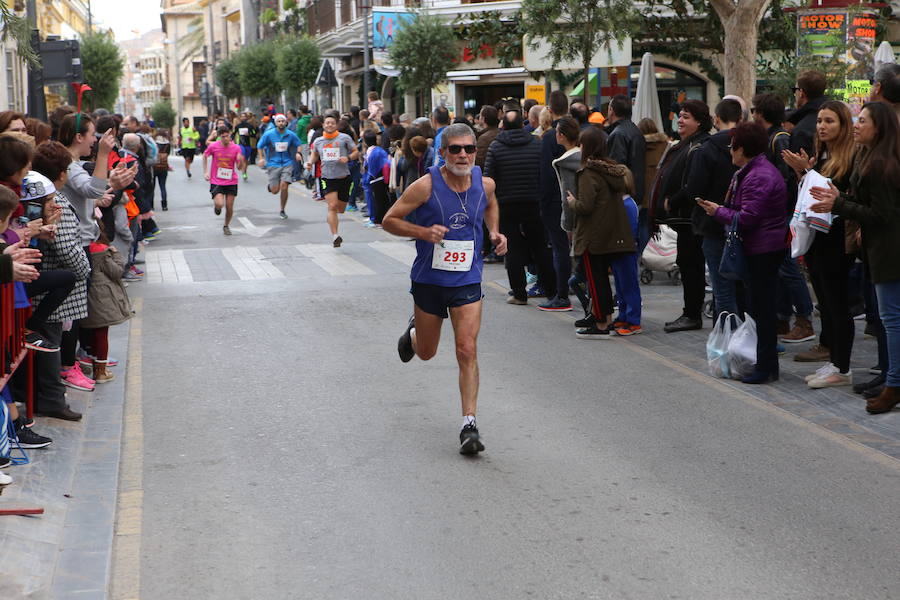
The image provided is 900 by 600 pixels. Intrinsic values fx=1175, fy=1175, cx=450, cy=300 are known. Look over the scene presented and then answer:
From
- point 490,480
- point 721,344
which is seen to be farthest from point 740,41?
point 490,480

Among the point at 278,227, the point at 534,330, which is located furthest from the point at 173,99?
the point at 534,330

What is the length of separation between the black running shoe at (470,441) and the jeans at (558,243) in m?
5.23

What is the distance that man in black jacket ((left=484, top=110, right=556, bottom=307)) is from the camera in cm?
1173

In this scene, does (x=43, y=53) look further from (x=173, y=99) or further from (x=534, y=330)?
(x=173, y=99)

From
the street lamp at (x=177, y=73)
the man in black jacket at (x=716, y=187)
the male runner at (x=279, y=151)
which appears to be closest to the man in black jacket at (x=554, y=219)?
the man in black jacket at (x=716, y=187)

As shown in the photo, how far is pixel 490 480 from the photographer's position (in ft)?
19.9

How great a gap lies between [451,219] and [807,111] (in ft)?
12.7

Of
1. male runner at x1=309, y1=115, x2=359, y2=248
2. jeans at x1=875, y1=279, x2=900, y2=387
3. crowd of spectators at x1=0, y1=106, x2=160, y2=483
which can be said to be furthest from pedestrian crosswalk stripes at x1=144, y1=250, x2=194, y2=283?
jeans at x1=875, y1=279, x2=900, y2=387

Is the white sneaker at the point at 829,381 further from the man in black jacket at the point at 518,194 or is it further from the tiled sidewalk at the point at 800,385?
the man in black jacket at the point at 518,194

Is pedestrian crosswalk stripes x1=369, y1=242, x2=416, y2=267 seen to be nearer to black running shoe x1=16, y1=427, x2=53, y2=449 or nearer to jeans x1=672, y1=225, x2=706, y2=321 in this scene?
jeans x1=672, y1=225, x2=706, y2=321

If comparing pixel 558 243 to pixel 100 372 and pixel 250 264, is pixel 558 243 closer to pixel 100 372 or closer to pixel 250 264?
pixel 100 372

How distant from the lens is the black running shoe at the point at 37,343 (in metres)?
6.84

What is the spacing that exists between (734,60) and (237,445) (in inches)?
442

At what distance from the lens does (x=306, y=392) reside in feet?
26.7
